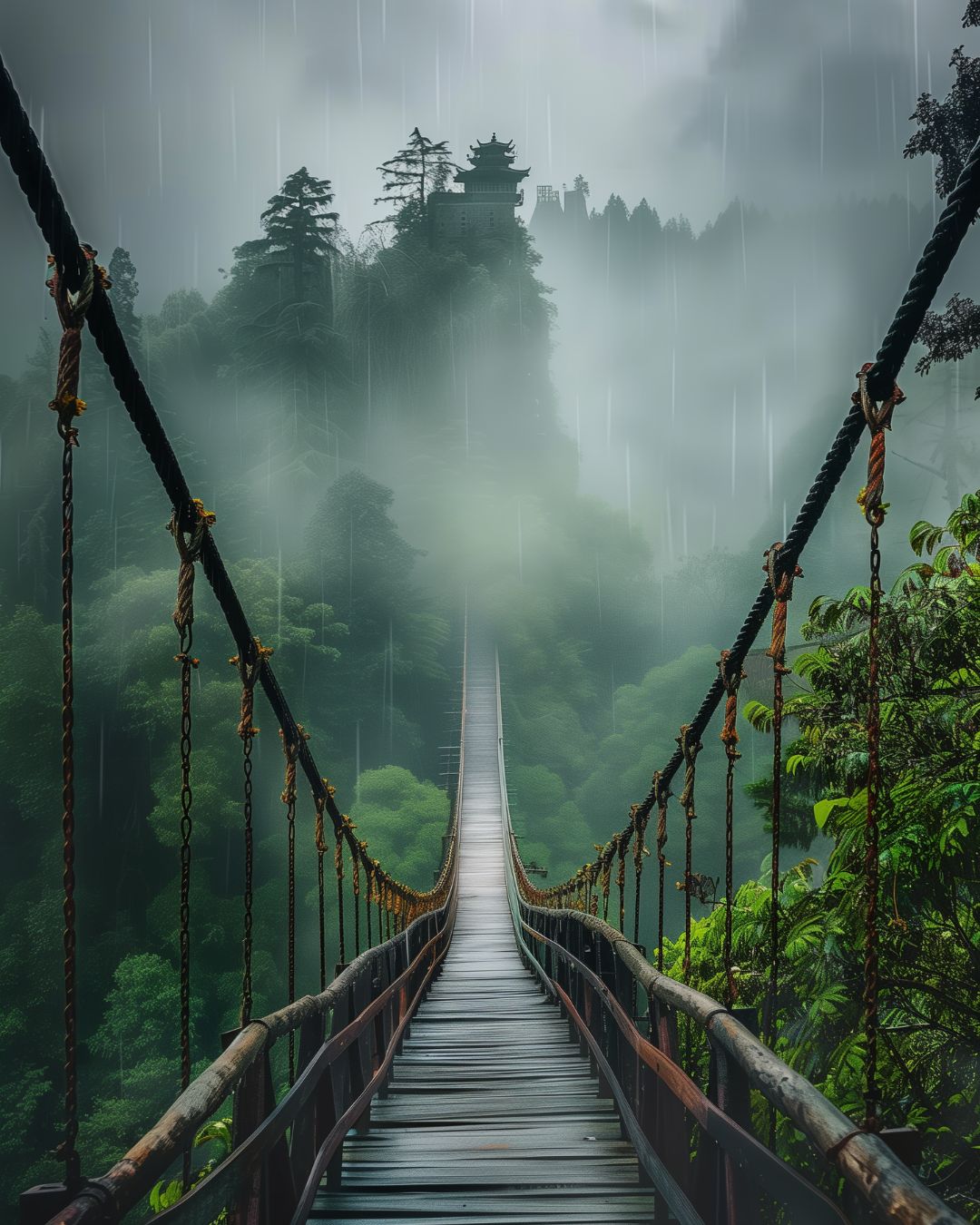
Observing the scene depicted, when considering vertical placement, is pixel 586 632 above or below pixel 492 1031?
above

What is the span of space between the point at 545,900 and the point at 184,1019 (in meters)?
7.42

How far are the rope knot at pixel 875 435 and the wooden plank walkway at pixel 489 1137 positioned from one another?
1393mm

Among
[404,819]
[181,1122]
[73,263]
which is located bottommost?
[404,819]

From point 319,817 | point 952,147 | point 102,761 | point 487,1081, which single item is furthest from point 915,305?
point 102,761

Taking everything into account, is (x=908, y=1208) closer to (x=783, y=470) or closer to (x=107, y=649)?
(x=107, y=649)

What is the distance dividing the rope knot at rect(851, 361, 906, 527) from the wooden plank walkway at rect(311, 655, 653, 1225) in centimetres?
139

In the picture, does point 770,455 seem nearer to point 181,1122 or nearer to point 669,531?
point 669,531

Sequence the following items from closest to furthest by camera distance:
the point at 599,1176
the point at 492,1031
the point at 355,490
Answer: the point at 599,1176 < the point at 492,1031 < the point at 355,490

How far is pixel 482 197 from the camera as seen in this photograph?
150 ft

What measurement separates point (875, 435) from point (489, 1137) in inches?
77.6

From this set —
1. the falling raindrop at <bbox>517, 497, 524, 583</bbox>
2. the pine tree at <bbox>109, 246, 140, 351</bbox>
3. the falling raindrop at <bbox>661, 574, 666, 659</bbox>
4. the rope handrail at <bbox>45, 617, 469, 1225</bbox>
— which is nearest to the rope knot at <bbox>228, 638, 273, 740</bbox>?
the rope handrail at <bbox>45, 617, 469, 1225</bbox>

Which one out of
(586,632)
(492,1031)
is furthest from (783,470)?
(492,1031)

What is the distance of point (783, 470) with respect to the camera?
51375mm

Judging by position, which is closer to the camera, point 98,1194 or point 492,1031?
point 98,1194
